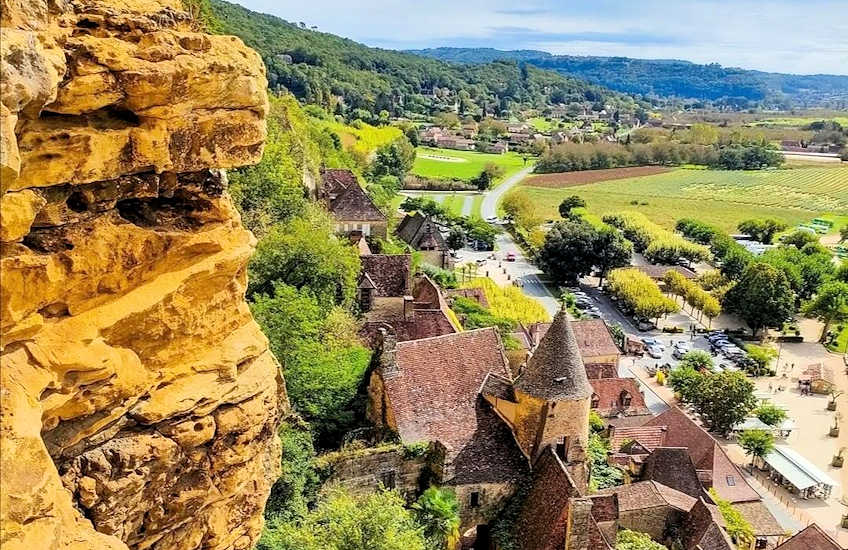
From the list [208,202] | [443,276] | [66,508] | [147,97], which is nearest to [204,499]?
[66,508]

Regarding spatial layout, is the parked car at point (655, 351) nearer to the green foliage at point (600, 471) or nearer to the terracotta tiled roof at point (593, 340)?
the terracotta tiled roof at point (593, 340)

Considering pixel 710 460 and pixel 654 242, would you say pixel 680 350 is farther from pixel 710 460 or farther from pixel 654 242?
pixel 654 242

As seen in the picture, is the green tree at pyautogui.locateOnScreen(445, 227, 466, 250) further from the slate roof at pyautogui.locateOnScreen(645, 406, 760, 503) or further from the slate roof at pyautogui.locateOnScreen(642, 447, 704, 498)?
the slate roof at pyautogui.locateOnScreen(642, 447, 704, 498)

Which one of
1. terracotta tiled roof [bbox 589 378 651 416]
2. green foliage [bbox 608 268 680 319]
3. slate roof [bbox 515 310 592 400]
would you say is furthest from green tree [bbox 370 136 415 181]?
slate roof [bbox 515 310 592 400]

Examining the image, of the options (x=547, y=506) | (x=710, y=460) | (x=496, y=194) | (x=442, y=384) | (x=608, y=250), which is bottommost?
(x=496, y=194)

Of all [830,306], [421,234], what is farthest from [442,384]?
[830,306]
